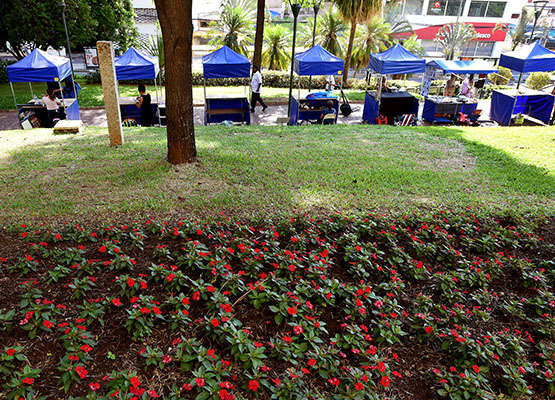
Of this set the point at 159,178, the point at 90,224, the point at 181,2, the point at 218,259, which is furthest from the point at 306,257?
the point at 181,2

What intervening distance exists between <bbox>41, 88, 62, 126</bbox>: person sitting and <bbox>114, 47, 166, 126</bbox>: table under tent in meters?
1.85

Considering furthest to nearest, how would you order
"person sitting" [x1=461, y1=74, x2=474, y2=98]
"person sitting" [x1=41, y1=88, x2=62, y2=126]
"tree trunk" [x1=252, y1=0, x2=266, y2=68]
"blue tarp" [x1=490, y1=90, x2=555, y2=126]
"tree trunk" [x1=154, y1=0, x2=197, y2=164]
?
"tree trunk" [x1=252, y1=0, x2=266, y2=68] < "person sitting" [x1=461, y1=74, x2=474, y2=98] < "blue tarp" [x1=490, y1=90, x2=555, y2=126] < "person sitting" [x1=41, y1=88, x2=62, y2=126] < "tree trunk" [x1=154, y1=0, x2=197, y2=164]

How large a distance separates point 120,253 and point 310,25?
93.0 feet

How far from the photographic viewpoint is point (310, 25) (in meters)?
29.0

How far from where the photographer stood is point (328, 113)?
1406 centimetres

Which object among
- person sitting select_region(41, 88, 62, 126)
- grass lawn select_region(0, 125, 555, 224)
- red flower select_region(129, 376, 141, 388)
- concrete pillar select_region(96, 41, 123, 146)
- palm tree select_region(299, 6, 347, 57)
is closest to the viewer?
red flower select_region(129, 376, 141, 388)

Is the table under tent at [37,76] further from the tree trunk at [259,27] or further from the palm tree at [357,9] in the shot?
the palm tree at [357,9]

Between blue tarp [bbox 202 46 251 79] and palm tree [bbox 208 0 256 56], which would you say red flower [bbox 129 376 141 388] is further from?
palm tree [bbox 208 0 256 56]

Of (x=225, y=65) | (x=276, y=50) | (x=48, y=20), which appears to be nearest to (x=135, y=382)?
(x=225, y=65)

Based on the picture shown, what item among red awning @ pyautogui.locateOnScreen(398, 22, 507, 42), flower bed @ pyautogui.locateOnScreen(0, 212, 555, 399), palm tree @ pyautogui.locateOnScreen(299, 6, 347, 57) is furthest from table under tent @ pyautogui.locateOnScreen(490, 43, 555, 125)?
red awning @ pyautogui.locateOnScreen(398, 22, 507, 42)

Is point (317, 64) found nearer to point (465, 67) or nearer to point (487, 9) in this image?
point (465, 67)

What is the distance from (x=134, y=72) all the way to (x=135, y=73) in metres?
0.05

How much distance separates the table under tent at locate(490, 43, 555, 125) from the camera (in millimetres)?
14984

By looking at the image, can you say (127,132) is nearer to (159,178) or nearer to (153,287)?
(159,178)
